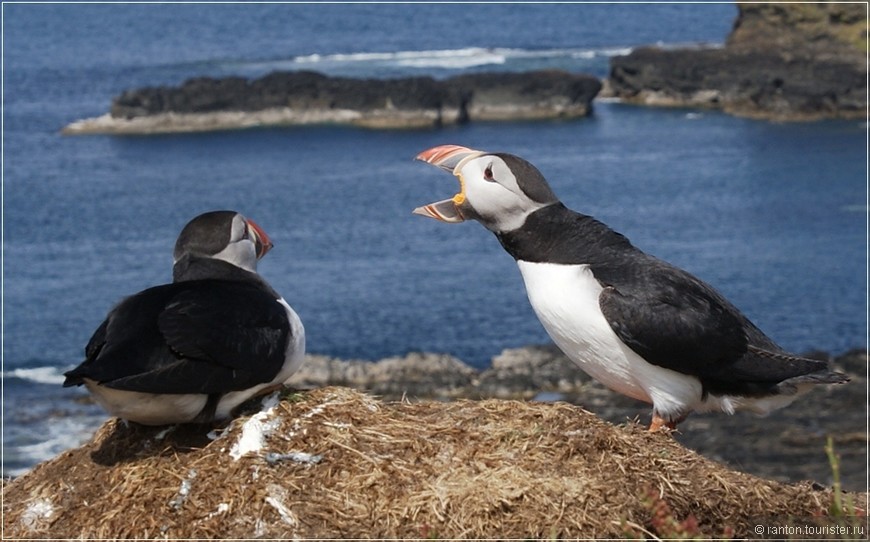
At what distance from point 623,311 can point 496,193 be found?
109 centimetres

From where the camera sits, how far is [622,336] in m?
8.26

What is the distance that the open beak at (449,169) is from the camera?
869 centimetres

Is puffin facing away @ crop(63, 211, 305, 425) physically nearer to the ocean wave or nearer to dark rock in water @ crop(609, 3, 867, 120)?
the ocean wave

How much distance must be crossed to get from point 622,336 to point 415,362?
2315cm

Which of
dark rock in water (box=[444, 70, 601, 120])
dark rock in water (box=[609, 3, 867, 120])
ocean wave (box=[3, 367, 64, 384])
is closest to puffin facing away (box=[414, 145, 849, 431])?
ocean wave (box=[3, 367, 64, 384])

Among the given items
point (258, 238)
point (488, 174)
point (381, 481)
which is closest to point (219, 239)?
point (258, 238)

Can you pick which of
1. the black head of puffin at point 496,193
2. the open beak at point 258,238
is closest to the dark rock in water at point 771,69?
the open beak at point 258,238

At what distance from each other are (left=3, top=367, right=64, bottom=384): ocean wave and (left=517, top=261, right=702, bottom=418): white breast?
90.1ft

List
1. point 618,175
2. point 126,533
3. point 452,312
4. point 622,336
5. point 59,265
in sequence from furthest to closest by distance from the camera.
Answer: point 618,175
point 59,265
point 452,312
point 622,336
point 126,533

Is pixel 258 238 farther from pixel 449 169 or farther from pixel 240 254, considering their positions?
pixel 449 169

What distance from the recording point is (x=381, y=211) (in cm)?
5962

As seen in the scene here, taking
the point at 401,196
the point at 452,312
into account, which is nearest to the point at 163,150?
the point at 401,196

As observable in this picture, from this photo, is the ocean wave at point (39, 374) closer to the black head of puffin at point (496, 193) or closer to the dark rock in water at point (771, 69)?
the black head of puffin at point (496, 193)

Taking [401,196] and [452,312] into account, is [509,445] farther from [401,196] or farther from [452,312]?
[401,196]
